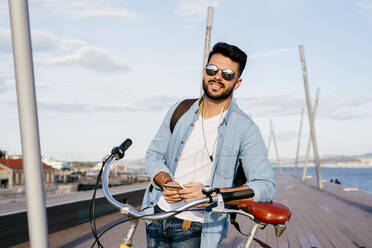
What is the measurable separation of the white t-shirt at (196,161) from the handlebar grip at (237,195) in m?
0.53

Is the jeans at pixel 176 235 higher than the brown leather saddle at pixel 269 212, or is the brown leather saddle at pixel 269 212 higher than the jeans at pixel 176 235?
the brown leather saddle at pixel 269 212

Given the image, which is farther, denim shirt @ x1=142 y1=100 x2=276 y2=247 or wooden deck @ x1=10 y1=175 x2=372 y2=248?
wooden deck @ x1=10 y1=175 x2=372 y2=248

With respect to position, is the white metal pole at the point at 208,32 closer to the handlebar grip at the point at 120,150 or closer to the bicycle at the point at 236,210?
the handlebar grip at the point at 120,150

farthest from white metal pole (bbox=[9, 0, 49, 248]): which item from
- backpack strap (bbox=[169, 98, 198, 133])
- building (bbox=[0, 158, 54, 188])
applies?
building (bbox=[0, 158, 54, 188])

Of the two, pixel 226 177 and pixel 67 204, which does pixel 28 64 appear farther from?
pixel 67 204

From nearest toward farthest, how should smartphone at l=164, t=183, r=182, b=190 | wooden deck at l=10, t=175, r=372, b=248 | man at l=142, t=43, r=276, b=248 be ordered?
smartphone at l=164, t=183, r=182, b=190 < man at l=142, t=43, r=276, b=248 < wooden deck at l=10, t=175, r=372, b=248

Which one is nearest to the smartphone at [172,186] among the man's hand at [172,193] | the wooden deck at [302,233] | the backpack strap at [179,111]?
the man's hand at [172,193]

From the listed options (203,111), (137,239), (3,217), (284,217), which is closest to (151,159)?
(203,111)

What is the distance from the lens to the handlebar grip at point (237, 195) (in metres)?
2.14

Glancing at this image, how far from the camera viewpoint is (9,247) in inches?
291

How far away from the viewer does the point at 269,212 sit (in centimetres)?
220

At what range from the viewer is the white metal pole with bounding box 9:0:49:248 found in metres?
2.73

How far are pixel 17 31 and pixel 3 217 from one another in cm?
516

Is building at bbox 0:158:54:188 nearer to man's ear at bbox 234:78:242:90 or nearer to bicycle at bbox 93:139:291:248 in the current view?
man's ear at bbox 234:78:242:90
